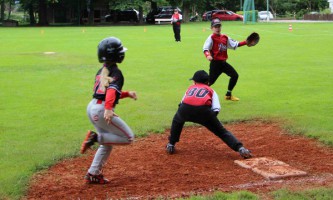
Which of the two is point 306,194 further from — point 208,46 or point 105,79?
point 208,46

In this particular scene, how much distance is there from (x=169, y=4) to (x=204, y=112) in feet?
195

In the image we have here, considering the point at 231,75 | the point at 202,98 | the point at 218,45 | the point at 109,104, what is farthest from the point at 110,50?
the point at 231,75

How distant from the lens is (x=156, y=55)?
23875 mm

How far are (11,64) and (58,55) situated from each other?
3.43 m

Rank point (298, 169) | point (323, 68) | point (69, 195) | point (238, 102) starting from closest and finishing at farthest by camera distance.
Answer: point (69, 195) → point (298, 169) → point (238, 102) → point (323, 68)

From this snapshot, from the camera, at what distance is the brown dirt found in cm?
639

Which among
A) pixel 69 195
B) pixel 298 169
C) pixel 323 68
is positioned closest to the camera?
pixel 69 195

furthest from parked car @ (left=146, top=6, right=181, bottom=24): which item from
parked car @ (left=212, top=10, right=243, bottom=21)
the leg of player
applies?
the leg of player

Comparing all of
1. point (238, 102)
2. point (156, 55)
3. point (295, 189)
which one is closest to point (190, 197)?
point (295, 189)

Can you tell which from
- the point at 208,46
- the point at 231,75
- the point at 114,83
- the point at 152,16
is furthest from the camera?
the point at 152,16

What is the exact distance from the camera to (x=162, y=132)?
389 inches

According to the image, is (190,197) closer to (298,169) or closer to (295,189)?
(295,189)

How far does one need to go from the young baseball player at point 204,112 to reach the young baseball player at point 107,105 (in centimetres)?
155

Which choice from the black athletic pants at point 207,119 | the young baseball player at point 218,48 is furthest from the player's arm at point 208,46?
the black athletic pants at point 207,119
